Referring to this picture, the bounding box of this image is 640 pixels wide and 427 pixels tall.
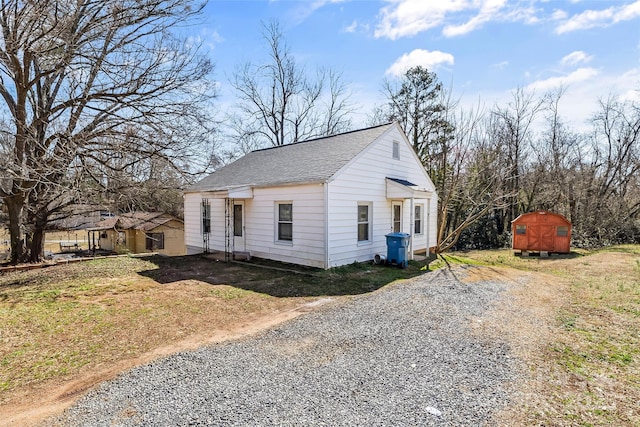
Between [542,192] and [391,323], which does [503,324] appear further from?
[542,192]

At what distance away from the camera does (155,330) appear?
4980 millimetres

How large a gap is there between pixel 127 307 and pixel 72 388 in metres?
2.99

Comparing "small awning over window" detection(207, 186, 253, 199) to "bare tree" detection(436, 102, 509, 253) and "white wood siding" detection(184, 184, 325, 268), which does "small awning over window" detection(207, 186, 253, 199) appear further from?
"bare tree" detection(436, 102, 509, 253)

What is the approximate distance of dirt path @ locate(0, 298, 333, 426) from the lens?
9.48 ft

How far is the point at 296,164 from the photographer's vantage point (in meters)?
11.3

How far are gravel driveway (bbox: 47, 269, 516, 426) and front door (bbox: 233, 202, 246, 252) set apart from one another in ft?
23.0

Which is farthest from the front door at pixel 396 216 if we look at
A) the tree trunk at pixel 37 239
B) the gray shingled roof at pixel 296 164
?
the tree trunk at pixel 37 239

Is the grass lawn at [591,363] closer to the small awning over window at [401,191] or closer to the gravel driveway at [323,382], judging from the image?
the gravel driveway at [323,382]

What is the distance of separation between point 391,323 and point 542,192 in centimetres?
2189

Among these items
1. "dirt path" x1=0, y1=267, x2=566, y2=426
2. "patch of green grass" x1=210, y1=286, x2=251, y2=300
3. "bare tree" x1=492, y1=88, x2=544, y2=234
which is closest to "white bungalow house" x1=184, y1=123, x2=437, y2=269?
"patch of green grass" x1=210, y1=286, x2=251, y2=300


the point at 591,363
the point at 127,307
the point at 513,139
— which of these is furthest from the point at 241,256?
the point at 513,139

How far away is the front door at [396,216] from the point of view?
11.7 metres

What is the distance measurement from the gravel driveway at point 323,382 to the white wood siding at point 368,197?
4.52m

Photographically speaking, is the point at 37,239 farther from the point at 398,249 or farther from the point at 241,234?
the point at 398,249
